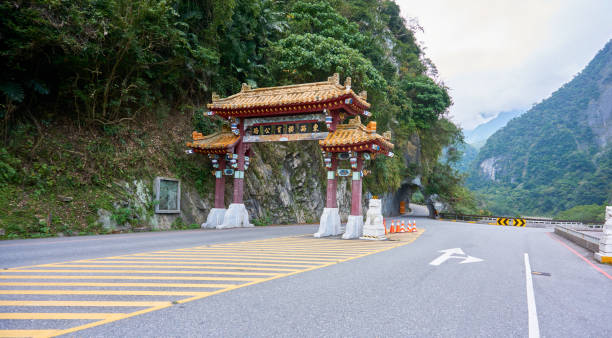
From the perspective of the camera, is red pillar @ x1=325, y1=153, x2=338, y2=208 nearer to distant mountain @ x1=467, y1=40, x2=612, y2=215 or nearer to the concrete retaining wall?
the concrete retaining wall

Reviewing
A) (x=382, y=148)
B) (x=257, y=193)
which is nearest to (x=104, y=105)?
(x=257, y=193)

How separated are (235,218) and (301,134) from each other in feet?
17.0

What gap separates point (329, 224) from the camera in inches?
563

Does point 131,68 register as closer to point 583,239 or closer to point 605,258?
point 605,258

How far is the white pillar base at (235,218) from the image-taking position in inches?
638

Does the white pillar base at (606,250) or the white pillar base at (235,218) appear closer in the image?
the white pillar base at (606,250)

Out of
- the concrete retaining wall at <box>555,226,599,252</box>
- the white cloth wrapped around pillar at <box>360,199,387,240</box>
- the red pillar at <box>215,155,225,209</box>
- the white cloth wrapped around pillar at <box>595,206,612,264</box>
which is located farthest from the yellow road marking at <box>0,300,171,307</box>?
the concrete retaining wall at <box>555,226,599,252</box>

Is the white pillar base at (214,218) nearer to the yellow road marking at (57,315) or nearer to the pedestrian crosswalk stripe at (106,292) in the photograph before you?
the pedestrian crosswalk stripe at (106,292)

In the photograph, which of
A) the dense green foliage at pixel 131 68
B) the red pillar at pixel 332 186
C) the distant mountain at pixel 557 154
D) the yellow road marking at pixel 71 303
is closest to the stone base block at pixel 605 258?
the red pillar at pixel 332 186

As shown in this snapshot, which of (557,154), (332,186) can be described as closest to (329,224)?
(332,186)

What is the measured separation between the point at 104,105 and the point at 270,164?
32.8 ft

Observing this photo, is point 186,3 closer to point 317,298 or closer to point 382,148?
point 382,148

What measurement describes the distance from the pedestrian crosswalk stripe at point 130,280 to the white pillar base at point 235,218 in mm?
7604

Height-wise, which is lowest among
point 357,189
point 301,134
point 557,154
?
point 357,189
